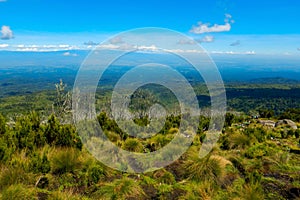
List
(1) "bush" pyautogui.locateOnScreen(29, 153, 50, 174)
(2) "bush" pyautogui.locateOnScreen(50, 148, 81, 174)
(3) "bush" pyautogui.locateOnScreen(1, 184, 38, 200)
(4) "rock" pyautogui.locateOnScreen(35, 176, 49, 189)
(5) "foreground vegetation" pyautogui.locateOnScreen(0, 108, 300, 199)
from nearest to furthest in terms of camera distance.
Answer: (3) "bush" pyautogui.locateOnScreen(1, 184, 38, 200), (5) "foreground vegetation" pyautogui.locateOnScreen(0, 108, 300, 199), (4) "rock" pyautogui.locateOnScreen(35, 176, 49, 189), (1) "bush" pyautogui.locateOnScreen(29, 153, 50, 174), (2) "bush" pyautogui.locateOnScreen(50, 148, 81, 174)

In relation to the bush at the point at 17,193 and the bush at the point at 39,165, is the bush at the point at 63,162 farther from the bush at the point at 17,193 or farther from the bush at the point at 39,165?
the bush at the point at 17,193

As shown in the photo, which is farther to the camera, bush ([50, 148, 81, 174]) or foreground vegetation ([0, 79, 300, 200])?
bush ([50, 148, 81, 174])

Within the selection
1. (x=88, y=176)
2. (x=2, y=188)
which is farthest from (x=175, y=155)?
(x=2, y=188)

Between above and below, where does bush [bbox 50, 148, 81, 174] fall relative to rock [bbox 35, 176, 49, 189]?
above

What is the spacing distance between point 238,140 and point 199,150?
2.78 meters

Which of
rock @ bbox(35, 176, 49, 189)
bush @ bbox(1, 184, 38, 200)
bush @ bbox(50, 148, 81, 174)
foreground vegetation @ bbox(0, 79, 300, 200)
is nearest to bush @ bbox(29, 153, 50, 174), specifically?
foreground vegetation @ bbox(0, 79, 300, 200)

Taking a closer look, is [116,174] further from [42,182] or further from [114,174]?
[42,182]

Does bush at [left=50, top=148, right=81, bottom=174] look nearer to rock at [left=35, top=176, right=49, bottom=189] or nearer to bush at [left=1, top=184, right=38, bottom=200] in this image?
rock at [left=35, top=176, right=49, bottom=189]

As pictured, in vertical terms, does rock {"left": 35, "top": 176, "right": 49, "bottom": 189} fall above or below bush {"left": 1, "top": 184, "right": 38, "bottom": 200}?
below

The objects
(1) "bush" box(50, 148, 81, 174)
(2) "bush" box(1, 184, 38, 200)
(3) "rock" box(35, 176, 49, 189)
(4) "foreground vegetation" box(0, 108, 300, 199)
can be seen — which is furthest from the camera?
(1) "bush" box(50, 148, 81, 174)

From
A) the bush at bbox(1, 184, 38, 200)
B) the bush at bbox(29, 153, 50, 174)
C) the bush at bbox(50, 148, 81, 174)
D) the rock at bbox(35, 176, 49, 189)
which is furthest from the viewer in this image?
the bush at bbox(50, 148, 81, 174)

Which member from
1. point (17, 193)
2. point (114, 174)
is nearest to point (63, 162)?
point (114, 174)

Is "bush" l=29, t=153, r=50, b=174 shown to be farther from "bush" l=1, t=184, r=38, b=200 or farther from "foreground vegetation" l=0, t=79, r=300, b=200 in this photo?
"bush" l=1, t=184, r=38, b=200

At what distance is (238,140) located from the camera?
42.4 feet
